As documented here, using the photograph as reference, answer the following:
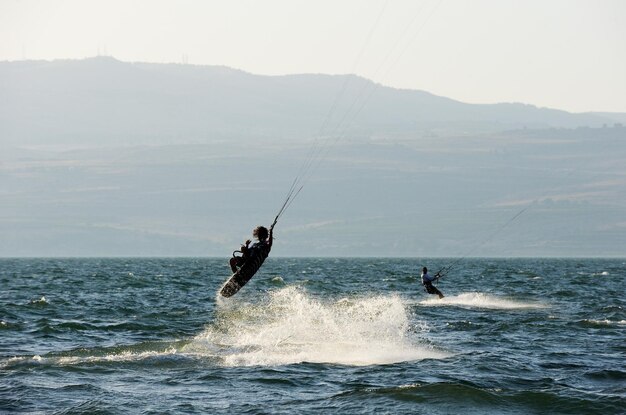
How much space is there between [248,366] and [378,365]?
323 cm

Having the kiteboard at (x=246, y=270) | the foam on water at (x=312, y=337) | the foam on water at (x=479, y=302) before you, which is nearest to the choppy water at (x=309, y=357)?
the foam on water at (x=312, y=337)

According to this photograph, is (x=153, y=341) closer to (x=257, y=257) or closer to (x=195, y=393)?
(x=257, y=257)

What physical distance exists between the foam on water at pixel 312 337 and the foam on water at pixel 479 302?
550cm

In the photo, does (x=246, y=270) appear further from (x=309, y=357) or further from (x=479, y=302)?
(x=479, y=302)

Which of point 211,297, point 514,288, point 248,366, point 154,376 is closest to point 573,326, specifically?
point 248,366

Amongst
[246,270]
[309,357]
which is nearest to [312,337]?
[246,270]

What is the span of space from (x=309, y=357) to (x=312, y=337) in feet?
12.2

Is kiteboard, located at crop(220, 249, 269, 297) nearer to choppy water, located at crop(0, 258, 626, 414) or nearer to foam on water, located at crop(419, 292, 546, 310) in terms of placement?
choppy water, located at crop(0, 258, 626, 414)

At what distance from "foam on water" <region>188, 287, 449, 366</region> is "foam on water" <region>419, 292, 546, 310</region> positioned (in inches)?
216

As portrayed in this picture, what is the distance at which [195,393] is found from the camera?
21922 mm

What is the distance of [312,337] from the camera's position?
30719 mm

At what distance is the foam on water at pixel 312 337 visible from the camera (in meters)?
27.1

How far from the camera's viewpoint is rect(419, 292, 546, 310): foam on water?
4556 cm

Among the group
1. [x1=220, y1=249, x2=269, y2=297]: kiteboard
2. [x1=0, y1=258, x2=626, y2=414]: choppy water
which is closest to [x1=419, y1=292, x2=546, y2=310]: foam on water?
[x1=0, y1=258, x2=626, y2=414]: choppy water
